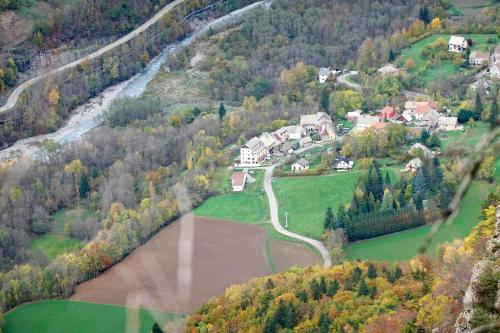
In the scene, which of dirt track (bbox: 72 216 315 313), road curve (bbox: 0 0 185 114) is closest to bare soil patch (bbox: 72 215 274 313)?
dirt track (bbox: 72 216 315 313)

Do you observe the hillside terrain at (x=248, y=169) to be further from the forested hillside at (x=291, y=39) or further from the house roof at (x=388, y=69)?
the house roof at (x=388, y=69)

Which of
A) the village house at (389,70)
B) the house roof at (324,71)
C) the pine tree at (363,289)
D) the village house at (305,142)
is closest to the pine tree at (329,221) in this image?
the pine tree at (363,289)

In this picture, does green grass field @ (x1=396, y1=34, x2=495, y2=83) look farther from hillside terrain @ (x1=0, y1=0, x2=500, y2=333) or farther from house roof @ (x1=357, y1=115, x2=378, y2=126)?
house roof @ (x1=357, y1=115, x2=378, y2=126)

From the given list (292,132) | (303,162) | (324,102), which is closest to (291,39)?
(324,102)

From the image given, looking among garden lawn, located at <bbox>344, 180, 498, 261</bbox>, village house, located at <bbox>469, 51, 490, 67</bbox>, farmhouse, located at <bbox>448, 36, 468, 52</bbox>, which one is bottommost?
garden lawn, located at <bbox>344, 180, 498, 261</bbox>

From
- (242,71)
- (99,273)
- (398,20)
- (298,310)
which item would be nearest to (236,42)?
(242,71)

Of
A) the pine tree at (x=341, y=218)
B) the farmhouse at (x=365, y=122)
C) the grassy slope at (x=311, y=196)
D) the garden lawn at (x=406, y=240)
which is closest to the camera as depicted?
the garden lawn at (x=406, y=240)
